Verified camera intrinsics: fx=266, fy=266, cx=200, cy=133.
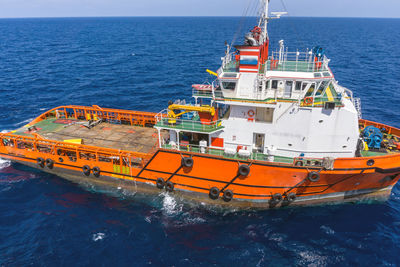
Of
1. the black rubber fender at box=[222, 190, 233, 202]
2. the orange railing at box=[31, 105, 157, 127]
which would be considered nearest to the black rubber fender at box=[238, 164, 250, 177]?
the black rubber fender at box=[222, 190, 233, 202]

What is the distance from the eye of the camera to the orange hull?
14.3m

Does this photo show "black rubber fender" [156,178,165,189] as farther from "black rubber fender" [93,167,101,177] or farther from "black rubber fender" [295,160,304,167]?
"black rubber fender" [295,160,304,167]

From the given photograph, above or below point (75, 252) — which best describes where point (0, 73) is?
above

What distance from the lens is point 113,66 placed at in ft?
164

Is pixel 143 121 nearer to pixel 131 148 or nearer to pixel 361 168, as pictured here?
pixel 131 148

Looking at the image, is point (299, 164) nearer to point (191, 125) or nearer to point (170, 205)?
point (191, 125)

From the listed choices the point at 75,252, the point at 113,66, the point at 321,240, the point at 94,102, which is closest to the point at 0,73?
the point at 113,66

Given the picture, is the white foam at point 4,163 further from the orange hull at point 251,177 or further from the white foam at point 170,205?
the white foam at point 170,205

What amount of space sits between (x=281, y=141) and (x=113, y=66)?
139 feet

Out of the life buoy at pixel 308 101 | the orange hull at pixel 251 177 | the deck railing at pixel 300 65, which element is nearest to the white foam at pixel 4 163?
the orange hull at pixel 251 177

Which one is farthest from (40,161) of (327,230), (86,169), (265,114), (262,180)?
(327,230)

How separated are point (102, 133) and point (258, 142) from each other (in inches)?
487

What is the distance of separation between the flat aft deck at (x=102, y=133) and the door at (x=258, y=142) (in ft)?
22.9

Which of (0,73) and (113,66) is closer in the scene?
(0,73)
